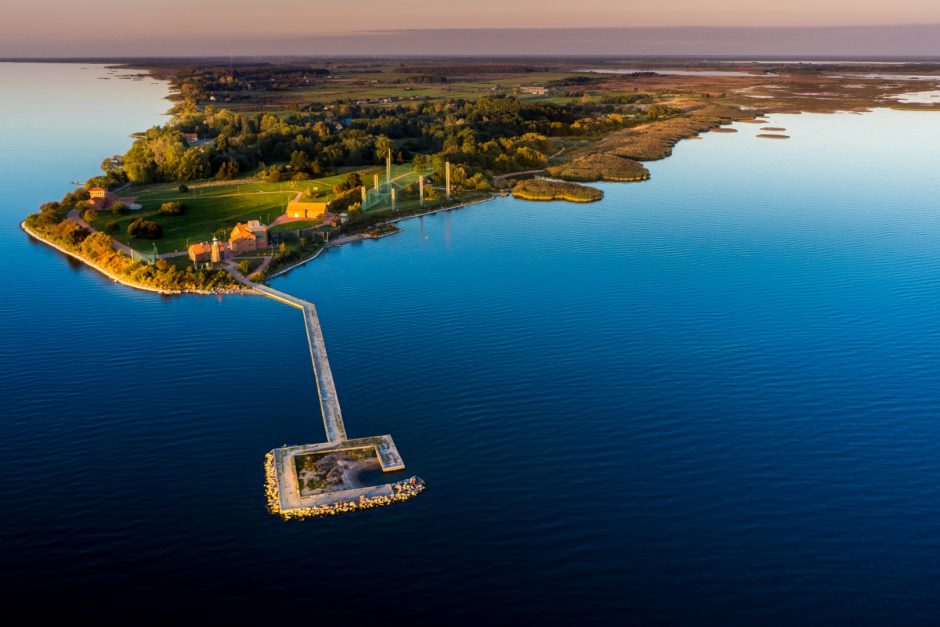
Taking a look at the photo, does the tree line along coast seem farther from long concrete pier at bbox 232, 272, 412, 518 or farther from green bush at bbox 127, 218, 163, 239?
long concrete pier at bbox 232, 272, 412, 518

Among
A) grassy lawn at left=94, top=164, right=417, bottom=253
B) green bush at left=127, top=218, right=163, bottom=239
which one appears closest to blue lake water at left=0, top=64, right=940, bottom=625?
green bush at left=127, top=218, right=163, bottom=239

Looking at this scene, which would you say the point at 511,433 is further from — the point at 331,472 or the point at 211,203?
the point at 211,203

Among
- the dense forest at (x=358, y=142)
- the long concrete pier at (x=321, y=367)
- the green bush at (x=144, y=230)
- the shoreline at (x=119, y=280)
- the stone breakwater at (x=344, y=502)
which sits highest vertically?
the dense forest at (x=358, y=142)

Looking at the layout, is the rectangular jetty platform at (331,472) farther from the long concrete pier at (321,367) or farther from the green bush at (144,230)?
the green bush at (144,230)

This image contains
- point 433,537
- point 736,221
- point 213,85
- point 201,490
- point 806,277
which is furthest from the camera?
point 213,85

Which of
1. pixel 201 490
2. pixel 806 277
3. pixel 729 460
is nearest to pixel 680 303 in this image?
pixel 806 277

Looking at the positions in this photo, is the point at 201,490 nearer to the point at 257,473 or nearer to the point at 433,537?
the point at 257,473

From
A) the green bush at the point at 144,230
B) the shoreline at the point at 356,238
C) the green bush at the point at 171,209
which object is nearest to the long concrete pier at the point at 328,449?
the shoreline at the point at 356,238
